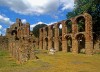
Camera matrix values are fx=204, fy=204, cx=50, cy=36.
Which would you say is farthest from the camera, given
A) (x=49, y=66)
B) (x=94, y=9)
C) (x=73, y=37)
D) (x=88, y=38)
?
(x=94, y=9)

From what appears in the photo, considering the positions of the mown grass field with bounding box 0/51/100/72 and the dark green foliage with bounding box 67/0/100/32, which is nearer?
the mown grass field with bounding box 0/51/100/72

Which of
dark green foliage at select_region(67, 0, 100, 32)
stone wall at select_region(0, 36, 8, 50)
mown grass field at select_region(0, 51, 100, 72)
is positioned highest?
dark green foliage at select_region(67, 0, 100, 32)

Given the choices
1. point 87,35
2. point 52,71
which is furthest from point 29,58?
point 87,35

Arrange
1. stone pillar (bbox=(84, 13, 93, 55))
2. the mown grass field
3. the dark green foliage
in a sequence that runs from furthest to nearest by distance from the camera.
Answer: the dark green foliage < stone pillar (bbox=(84, 13, 93, 55)) < the mown grass field

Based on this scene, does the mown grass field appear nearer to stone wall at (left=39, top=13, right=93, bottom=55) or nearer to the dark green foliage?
stone wall at (left=39, top=13, right=93, bottom=55)

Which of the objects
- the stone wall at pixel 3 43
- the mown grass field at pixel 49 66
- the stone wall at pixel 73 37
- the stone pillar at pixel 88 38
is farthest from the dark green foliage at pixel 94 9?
the mown grass field at pixel 49 66

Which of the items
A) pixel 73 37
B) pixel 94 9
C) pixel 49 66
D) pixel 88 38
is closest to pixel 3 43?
pixel 73 37

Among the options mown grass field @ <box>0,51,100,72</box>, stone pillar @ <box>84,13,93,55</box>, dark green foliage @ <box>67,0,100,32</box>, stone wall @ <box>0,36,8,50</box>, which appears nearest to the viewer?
mown grass field @ <box>0,51,100,72</box>

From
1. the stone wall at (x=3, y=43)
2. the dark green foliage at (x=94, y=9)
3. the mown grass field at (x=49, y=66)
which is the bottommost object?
the mown grass field at (x=49, y=66)

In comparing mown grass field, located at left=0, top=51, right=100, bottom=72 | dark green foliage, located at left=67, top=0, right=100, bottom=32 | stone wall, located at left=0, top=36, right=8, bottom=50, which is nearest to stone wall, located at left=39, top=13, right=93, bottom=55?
dark green foliage, located at left=67, top=0, right=100, bottom=32

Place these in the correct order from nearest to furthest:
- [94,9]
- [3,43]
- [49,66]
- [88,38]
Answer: [49,66] < [88,38] < [94,9] < [3,43]

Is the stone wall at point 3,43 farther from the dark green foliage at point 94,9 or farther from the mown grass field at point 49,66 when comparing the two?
the mown grass field at point 49,66

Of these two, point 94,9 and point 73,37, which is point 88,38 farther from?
point 94,9

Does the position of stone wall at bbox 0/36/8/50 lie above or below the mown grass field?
above
